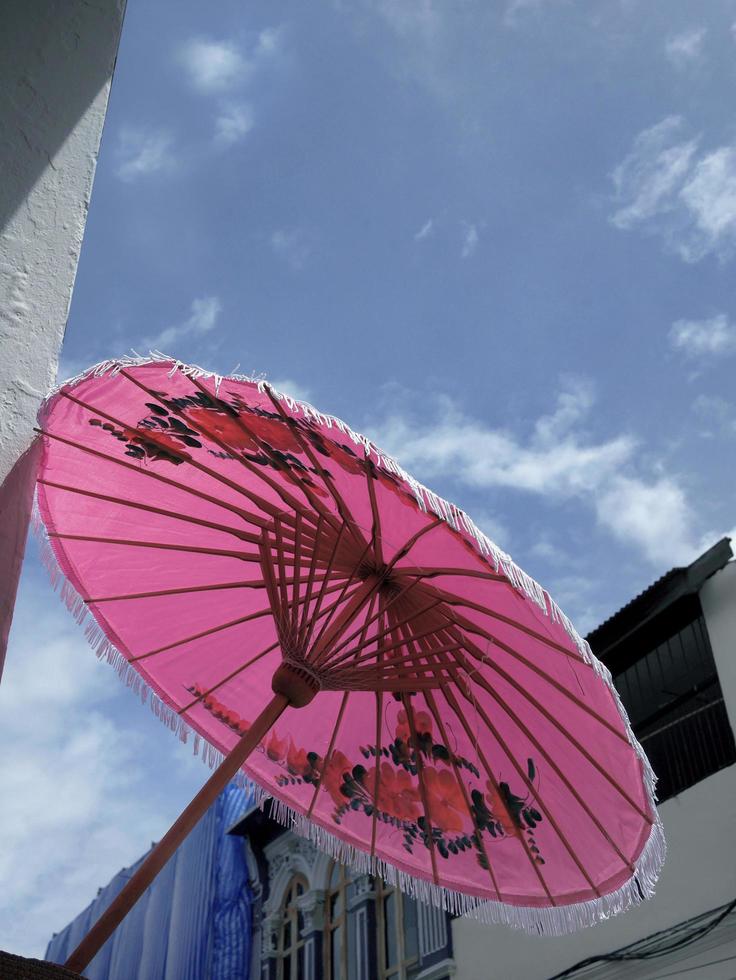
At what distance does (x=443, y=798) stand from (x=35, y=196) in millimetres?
2539

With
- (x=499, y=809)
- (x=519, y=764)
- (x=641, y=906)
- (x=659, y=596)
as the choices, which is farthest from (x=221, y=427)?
(x=659, y=596)

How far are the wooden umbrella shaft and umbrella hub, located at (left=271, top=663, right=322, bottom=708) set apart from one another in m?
0.02

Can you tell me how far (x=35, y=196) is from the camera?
1.73 meters

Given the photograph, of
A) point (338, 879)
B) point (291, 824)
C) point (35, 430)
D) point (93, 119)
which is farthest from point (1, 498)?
→ point (338, 879)

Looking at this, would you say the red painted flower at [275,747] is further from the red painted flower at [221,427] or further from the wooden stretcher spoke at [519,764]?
the red painted flower at [221,427]

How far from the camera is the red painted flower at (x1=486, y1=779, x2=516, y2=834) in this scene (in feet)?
11.0

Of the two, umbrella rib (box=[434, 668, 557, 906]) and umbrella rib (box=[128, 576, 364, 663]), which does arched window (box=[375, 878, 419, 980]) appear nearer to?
umbrella rib (box=[434, 668, 557, 906])

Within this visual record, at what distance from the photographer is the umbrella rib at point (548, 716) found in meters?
3.17

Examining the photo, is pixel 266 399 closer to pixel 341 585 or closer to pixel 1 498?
pixel 341 585

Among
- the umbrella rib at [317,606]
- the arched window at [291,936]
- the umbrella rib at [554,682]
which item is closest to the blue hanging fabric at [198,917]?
the arched window at [291,936]

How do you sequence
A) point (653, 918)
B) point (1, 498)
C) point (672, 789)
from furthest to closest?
point (672, 789)
point (653, 918)
point (1, 498)

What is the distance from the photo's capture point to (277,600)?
2.82 metres

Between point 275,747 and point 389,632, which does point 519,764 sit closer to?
point 389,632

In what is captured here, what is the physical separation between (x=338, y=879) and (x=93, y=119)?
10.6 metres
